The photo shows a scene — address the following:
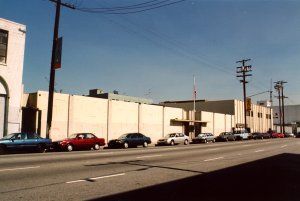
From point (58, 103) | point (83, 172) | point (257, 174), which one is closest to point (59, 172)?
point (83, 172)

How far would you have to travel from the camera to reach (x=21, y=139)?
2564 cm

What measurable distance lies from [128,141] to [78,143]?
5.91 meters

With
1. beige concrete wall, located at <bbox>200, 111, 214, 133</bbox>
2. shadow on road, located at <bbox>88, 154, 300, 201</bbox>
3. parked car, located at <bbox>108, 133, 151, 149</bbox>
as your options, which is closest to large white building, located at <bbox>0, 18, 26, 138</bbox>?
parked car, located at <bbox>108, 133, 151, 149</bbox>

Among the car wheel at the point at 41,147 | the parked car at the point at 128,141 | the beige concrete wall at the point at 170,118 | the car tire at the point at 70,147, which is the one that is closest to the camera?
the car wheel at the point at 41,147

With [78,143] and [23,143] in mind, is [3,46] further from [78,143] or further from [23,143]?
[78,143]

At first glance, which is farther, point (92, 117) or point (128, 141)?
point (92, 117)

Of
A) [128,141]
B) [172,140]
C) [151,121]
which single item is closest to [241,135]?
[151,121]

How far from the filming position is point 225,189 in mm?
9859

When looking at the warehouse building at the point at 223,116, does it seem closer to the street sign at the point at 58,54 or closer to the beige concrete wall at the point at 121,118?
the beige concrete wall at the point at 121,118

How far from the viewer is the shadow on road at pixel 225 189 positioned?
28.1ft

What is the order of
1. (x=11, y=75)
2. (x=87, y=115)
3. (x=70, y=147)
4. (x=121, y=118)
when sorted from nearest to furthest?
(x=70, y=147)
(x=11, y=75)
(x=87, y=115)
(x=121, y=118)

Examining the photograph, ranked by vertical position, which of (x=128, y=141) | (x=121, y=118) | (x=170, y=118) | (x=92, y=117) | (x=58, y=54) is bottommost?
(x=128, y=141)

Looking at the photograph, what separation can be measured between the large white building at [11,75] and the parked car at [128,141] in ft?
28.1

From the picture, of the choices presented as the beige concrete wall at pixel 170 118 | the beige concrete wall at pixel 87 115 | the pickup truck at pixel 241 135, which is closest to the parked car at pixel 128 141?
the beige concrete wall at pixel 87 115
